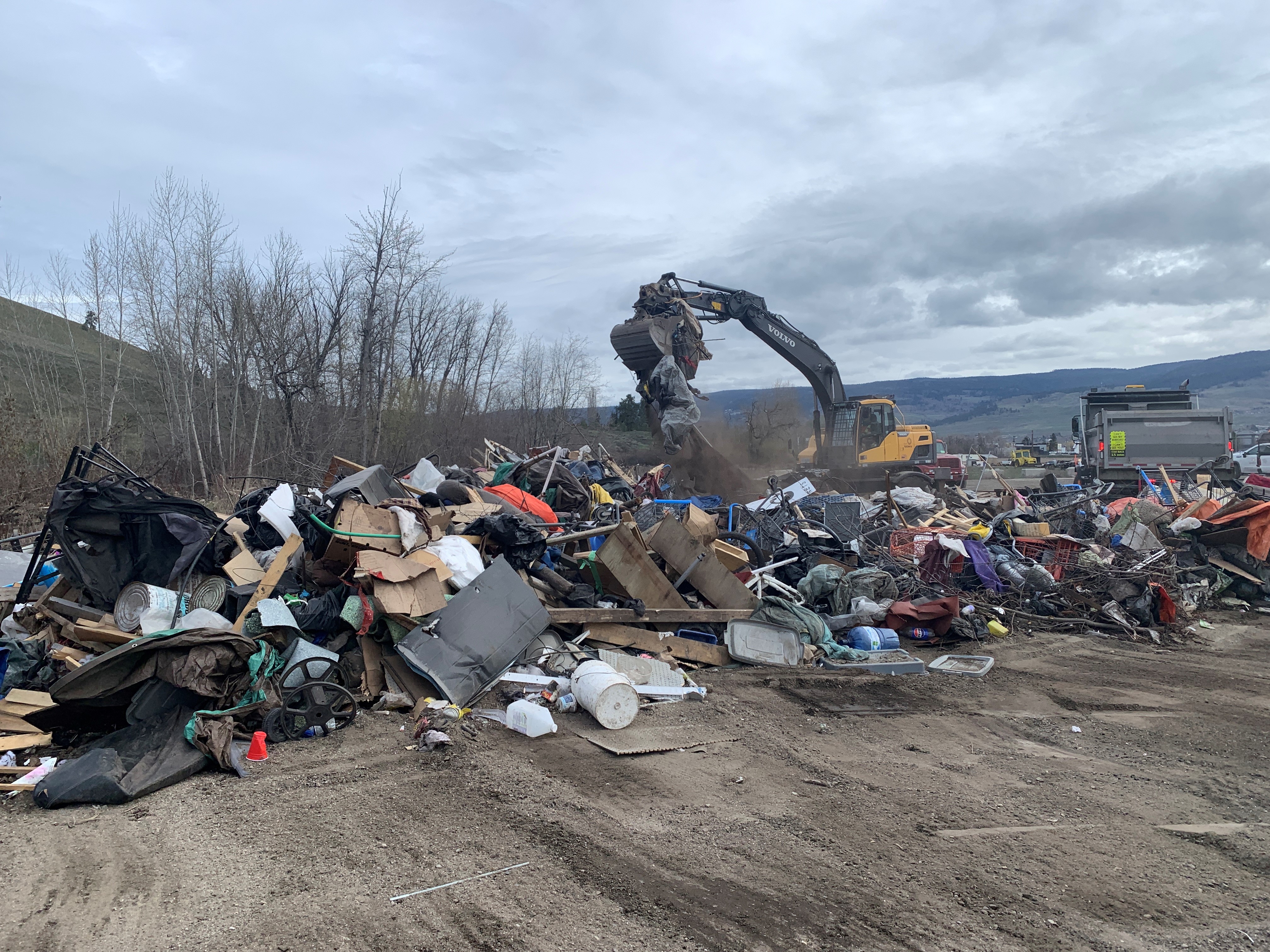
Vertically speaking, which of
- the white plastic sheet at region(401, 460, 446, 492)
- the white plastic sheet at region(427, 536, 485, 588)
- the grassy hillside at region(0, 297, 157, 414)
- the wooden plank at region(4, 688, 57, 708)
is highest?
the grassy hillside at region(0, 297, 157, 414)

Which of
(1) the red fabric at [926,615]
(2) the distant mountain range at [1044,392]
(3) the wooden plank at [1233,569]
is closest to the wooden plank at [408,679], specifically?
(1) the red fabric at [926,615]

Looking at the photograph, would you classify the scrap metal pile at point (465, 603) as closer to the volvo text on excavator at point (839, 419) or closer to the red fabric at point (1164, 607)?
the red fabric at point (1164, 607)

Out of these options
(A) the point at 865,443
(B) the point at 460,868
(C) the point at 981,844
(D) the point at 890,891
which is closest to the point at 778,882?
(D) the point at 890,891

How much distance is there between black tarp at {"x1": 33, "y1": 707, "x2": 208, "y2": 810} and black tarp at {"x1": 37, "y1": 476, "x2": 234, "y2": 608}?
159 centimetres

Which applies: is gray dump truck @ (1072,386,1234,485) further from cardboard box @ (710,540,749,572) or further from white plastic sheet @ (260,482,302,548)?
white plastic sheet @ (260,482,302,548)

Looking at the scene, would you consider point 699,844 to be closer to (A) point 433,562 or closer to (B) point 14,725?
(A) point 433,562

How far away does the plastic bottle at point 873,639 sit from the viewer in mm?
7535

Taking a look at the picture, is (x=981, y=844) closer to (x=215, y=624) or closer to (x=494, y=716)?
(x=494, y=716)

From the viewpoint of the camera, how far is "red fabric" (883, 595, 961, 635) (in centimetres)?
A: 801

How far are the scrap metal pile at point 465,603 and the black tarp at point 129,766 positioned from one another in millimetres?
17

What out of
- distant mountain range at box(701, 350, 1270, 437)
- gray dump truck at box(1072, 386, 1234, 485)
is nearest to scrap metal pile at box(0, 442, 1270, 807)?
gray dump truck at box(1072, 386, 1234, 485)

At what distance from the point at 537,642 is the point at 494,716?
101 cm

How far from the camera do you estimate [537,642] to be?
6.42 meters

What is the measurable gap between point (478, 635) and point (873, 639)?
3889 mm
